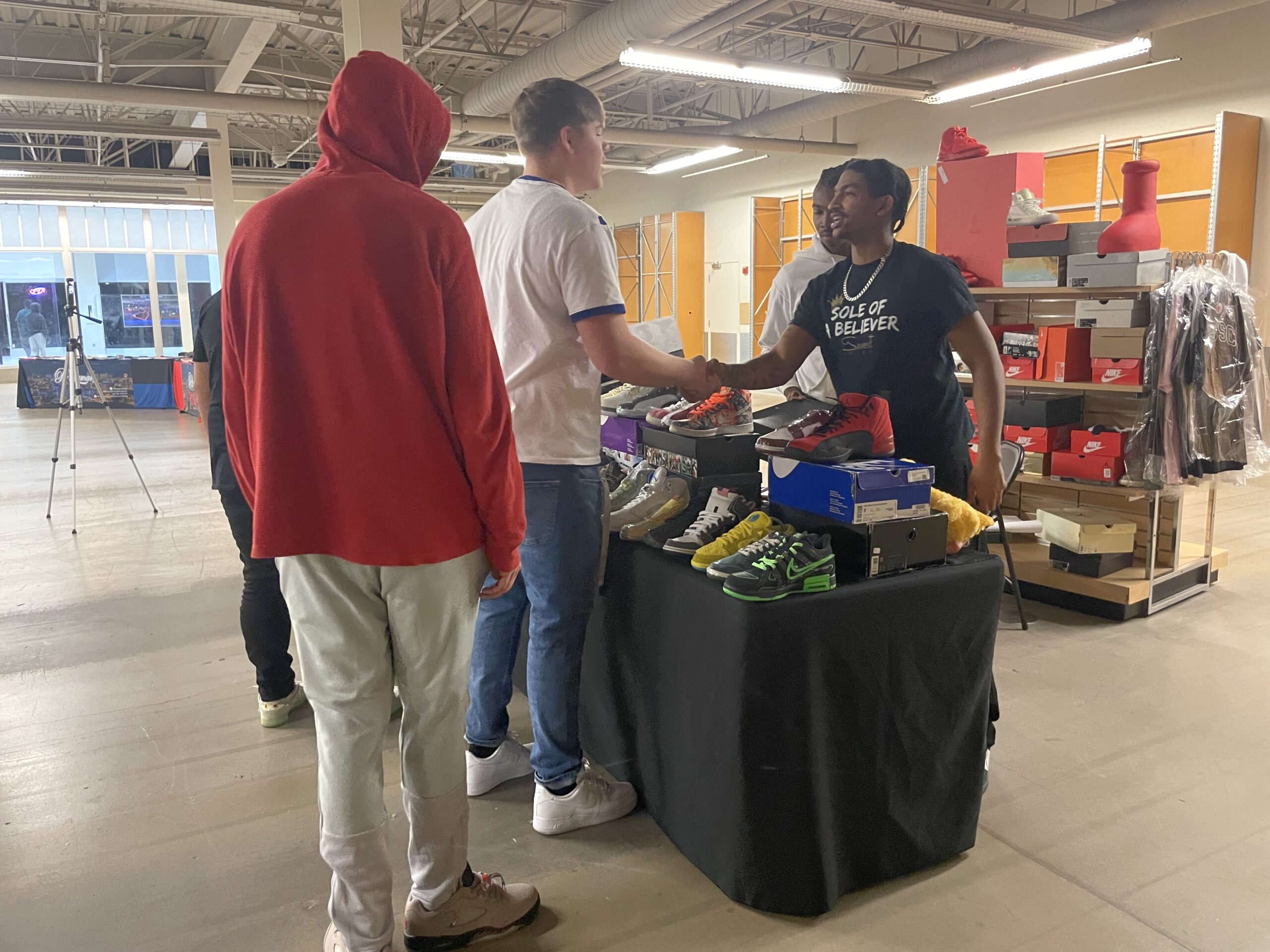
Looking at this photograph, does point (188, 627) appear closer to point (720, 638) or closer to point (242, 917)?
point (242, 917)

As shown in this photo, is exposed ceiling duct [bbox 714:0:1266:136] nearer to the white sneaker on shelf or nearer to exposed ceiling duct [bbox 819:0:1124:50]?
exposed ceiling duct [bbox 819:0:1124:50]

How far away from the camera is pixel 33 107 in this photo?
13.6 metres

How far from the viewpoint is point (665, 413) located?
257 centimetres

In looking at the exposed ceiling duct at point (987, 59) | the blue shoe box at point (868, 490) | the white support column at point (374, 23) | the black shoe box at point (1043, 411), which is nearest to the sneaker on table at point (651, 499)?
the blue shoe box at point (868, 490)

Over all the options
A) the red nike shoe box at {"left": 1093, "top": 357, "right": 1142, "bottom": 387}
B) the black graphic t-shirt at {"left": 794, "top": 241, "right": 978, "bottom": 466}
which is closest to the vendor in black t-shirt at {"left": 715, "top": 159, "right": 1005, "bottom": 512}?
the black graphic t-shirt at {"left": 794, "top": 241, "right": 978, "bottom": 466}

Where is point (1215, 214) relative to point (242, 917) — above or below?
above

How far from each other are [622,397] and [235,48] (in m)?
8.68

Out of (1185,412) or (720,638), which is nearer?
(720,638)

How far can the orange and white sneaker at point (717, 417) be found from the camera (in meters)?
2.37

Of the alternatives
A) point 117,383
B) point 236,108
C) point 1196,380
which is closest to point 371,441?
point 1196,380

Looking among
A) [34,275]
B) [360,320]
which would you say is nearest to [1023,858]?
[360,320]

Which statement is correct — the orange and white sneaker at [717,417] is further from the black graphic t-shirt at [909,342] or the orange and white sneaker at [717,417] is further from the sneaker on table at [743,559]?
the sneaker on table at [743,559]

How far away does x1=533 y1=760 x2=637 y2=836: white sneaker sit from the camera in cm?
221

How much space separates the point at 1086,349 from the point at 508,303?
10.5 ft
